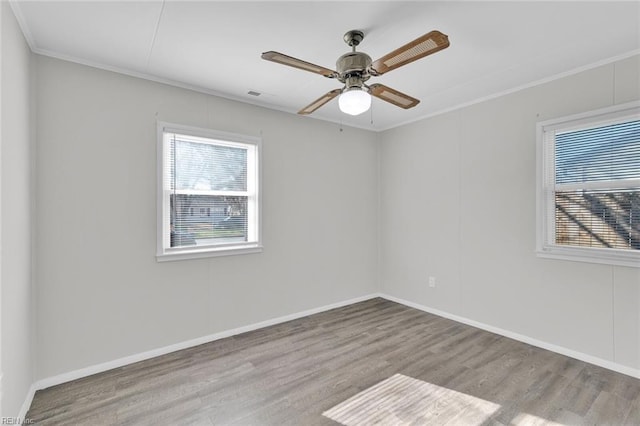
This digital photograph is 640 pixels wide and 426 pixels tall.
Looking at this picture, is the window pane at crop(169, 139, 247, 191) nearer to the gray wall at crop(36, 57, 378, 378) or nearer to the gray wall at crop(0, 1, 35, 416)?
the gray wall at crop(36, 57, 378, 378)

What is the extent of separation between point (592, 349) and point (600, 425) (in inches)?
39.8

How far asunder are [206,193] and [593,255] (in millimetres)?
3654

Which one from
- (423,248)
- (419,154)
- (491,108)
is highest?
(491,108)

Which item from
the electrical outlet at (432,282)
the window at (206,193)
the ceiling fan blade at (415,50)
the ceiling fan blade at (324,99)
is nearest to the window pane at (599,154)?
the electrical outlet at (432,282)

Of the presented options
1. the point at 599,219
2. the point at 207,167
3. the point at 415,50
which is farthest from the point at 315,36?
the point at 599,219

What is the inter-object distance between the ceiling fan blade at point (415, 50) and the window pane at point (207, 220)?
2.13 meters

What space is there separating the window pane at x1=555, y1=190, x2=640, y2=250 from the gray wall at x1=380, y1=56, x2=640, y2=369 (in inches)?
8.5

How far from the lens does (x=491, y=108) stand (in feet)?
11.1

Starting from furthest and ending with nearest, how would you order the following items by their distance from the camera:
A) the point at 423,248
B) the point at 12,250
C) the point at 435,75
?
the point at 423,248 < the point at 435,75 < the point at 12,250

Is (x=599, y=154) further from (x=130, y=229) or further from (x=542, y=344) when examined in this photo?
A: (x=130, y=229)

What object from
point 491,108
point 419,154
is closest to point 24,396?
point 419,154

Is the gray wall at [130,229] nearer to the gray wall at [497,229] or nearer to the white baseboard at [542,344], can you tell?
the gray wall at [497,229]

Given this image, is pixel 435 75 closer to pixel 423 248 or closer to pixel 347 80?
pixel 347 80

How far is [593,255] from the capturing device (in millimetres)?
2709
